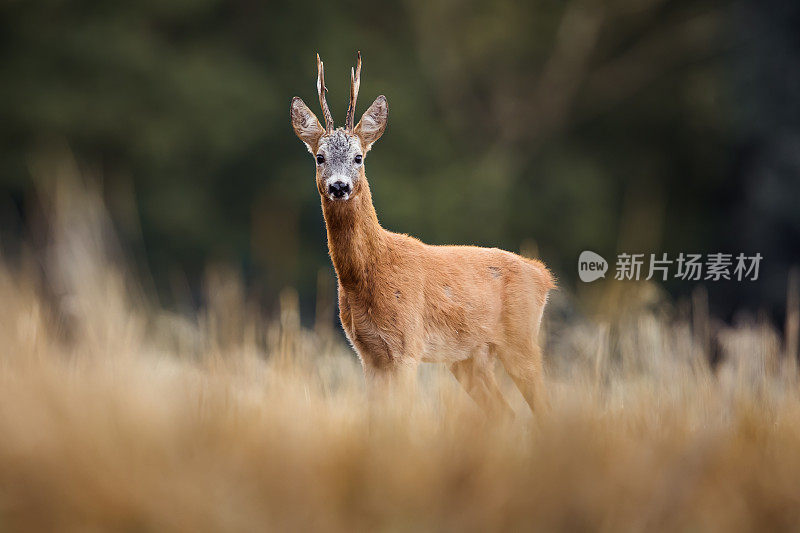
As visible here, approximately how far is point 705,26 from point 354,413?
36.8ft

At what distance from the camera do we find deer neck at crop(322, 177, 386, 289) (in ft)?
10.5

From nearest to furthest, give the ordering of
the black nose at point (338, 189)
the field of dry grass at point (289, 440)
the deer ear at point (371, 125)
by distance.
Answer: the field of dry grass at point (289, 440) → the black nose at point (338, 189) → the deer ear at point (371, 125)

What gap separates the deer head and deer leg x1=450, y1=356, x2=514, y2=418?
78 centimetres

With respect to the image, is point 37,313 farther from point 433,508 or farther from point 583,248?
point 583,248

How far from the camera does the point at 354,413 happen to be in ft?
8.31

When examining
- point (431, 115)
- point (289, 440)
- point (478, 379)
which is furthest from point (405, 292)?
point (431, 115)

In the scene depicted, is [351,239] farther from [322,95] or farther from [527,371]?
[527,371]

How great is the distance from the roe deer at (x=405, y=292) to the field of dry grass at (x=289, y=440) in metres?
0.35

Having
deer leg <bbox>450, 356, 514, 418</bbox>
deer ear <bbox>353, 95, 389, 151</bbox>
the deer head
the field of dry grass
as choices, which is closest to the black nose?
the deer head

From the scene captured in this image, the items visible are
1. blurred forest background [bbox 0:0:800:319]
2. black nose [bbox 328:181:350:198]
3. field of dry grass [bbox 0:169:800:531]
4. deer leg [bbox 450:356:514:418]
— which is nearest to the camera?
field of dry grass [bbox 0:169:800:531]

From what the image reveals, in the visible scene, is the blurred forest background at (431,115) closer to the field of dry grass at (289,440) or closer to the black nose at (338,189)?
the black nose at (338,189)

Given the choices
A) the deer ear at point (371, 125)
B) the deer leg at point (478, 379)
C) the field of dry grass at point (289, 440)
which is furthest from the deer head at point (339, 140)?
the deer leg at point (478, 379)

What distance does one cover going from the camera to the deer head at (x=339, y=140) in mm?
3002

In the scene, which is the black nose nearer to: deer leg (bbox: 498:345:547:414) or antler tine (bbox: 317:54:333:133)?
antler tine (bbox: 317:54:333:133)
